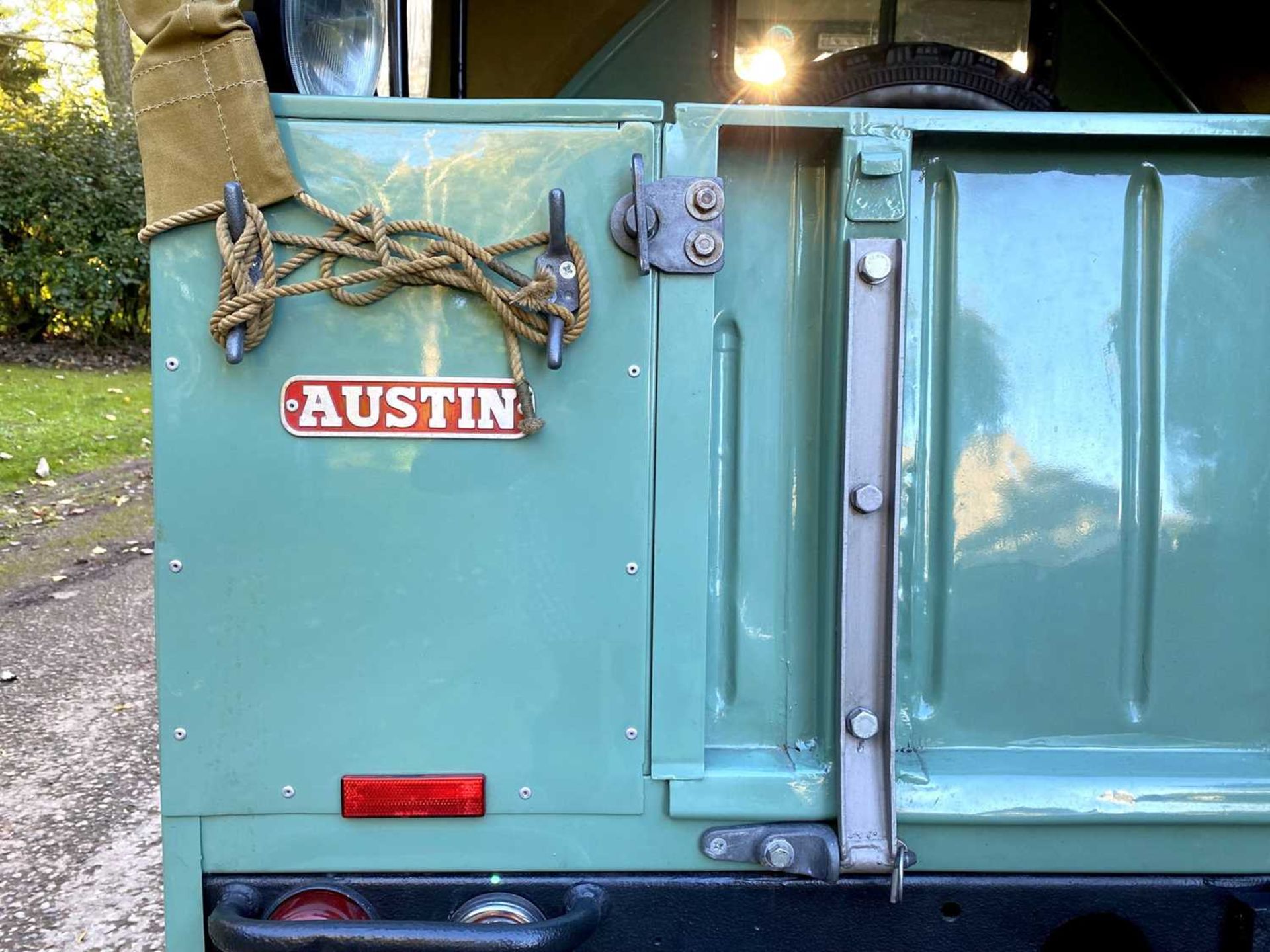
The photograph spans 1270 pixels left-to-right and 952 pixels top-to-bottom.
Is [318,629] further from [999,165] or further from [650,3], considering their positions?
[650,3]

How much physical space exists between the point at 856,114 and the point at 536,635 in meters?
0.81

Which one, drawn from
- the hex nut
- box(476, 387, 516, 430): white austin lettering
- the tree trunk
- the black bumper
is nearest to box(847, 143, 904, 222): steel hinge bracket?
the hex nut

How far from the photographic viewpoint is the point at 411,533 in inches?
57.7

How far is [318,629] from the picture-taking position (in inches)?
58.1

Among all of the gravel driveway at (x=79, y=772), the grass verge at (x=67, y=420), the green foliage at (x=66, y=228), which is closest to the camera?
the gravel driveway at (x=79, y=772)

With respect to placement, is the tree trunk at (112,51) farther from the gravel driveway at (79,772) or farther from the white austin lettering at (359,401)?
the white austin lettering at (359,401)

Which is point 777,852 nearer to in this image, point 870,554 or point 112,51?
point 870,554

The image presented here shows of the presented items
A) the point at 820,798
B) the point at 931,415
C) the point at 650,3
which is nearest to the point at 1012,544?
the point at 931,415

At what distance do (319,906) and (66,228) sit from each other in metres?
11.5

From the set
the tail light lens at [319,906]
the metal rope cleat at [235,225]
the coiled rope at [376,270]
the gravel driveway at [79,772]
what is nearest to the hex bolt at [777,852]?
the tail light lens at [319,906]

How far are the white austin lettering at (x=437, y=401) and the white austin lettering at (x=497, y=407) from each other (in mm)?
39

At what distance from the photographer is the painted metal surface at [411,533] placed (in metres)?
1.44

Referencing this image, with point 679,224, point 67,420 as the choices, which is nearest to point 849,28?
point 679,224

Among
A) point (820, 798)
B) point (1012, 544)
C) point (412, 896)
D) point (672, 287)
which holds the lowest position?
point (412, 896)
